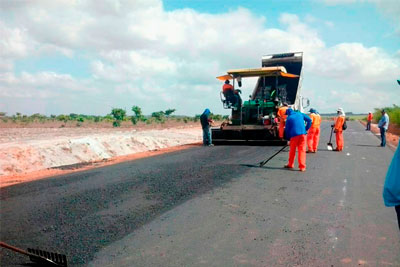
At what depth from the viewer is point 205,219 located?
4867 mm

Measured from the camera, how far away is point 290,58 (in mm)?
17906

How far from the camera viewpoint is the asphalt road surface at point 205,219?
3.70 m

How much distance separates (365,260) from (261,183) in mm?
3688

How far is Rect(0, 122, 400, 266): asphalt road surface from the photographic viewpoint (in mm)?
3701

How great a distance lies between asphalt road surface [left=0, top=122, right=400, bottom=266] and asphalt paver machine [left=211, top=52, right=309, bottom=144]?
256 inches

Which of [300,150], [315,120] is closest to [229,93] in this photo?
[315,120]

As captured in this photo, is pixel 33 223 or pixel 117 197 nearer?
pixel 33 223

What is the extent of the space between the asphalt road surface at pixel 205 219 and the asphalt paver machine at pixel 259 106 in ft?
21.4

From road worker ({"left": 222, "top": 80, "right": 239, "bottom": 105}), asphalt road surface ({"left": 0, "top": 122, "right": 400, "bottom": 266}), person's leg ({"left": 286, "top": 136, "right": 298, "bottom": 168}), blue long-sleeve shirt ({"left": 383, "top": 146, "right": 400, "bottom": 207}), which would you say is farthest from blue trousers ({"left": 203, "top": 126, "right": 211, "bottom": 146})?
blue long-sleeve shirt ({"left": 383, "top": 146, "right": 400, "bottom": 207})

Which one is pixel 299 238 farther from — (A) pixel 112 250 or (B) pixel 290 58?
(B) pixel 290 58

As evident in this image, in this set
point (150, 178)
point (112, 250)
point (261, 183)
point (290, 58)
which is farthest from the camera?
point (290, 58)

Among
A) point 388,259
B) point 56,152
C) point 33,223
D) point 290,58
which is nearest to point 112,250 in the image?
point 33,223

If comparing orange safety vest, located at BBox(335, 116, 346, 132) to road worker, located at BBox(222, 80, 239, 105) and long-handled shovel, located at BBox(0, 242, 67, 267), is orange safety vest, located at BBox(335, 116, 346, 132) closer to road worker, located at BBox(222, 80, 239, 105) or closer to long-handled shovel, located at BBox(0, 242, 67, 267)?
road worker, located at BBox(222, 80, 239, 105)

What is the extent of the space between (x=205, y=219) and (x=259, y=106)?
36.4 feet
